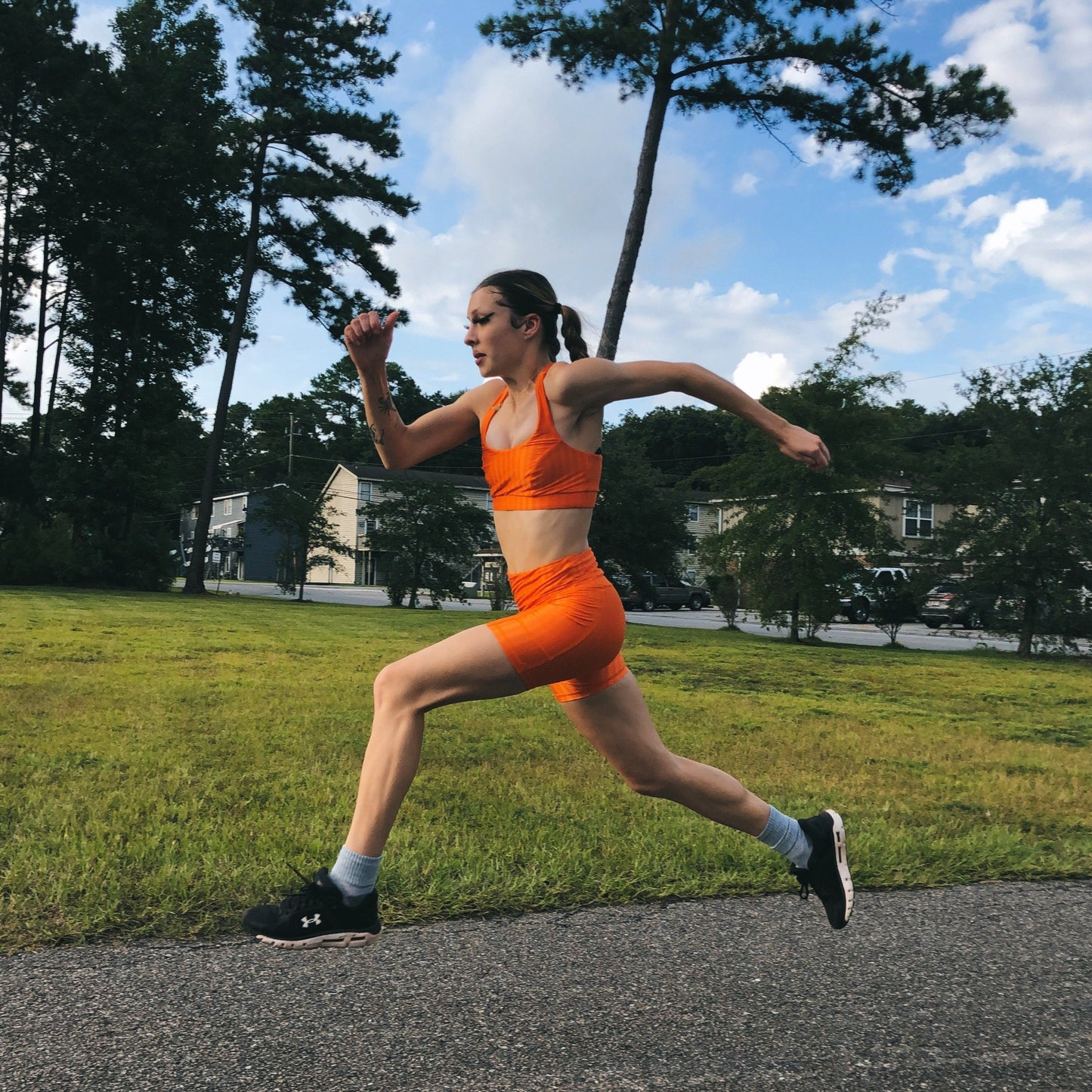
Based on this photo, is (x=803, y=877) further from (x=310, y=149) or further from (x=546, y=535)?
(x=310, y=149)

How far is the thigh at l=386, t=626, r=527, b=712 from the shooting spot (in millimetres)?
2707

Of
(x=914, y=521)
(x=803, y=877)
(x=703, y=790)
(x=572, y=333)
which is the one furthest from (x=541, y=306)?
(x=914, y=521)

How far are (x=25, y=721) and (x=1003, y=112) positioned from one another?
1412 cm

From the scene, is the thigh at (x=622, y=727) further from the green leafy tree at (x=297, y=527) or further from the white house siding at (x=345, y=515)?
the white house siding at (x=345, y=515)

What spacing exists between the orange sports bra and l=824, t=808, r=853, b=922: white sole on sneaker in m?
1.40

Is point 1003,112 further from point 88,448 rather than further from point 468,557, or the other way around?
point 88,448

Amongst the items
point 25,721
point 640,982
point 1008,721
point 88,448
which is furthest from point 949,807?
point 88,448

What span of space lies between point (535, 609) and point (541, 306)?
0.96 m

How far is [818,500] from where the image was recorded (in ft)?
76.2

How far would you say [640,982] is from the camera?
10.0 ft

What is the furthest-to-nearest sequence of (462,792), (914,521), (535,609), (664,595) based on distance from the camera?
(914,521) → (664,595) → (462,792) → (535,609)

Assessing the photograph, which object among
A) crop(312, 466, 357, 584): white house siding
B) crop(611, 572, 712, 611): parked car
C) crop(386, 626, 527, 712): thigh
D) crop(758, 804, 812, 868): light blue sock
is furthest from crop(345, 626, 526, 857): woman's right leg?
crop(312, 466, 357, 584): white house siding

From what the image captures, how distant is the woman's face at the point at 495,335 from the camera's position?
10.2 feet

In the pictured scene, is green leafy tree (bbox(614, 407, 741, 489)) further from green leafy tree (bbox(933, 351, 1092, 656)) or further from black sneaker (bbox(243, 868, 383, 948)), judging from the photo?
black sneaker (bbox(243, 868, 383, 948))
